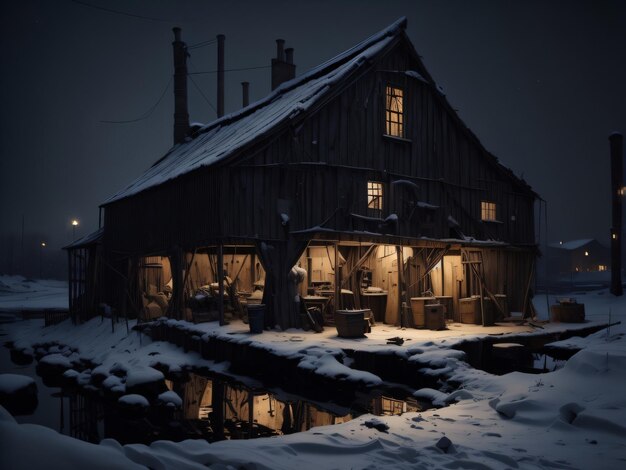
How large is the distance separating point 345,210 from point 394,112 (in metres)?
4.51

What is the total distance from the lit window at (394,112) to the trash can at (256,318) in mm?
8390

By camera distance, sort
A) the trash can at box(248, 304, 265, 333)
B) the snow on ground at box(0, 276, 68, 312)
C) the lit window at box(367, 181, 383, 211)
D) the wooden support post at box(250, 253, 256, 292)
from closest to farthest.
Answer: the trash can at box(248, 304, 265, 333) < the lit window at box(367, 181, 383, 211) < the wooden support post at box(250, 253, 256, 292) < the snow on ground at box(0, 276, 68, 312)

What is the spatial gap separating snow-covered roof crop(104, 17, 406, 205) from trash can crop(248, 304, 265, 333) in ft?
15.2

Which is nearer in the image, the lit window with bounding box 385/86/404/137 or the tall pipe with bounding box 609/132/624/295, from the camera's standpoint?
the lit window with bounding box 385/86/404/137

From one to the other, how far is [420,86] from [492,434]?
16.0m

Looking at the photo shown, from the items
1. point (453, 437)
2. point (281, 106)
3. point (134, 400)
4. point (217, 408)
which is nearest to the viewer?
point (453, 437)

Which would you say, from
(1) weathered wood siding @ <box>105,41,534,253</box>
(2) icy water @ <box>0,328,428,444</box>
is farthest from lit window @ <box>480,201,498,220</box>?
(2) icy water @ <box>0,328,428,444</box>

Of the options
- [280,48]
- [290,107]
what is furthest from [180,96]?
[290,107]

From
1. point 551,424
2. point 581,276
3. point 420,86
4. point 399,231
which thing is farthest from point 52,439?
point 581,276

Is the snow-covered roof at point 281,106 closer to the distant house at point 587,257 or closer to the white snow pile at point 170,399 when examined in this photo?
the white snow pile at point 170,399

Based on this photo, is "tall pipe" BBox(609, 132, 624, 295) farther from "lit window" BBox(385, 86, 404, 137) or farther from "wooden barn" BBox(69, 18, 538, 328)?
"lit window" BBox(385, 86, 404, 137)

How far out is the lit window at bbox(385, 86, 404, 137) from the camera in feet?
66.0

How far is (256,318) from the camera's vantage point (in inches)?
628

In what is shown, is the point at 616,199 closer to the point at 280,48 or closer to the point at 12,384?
the point at 280,48
